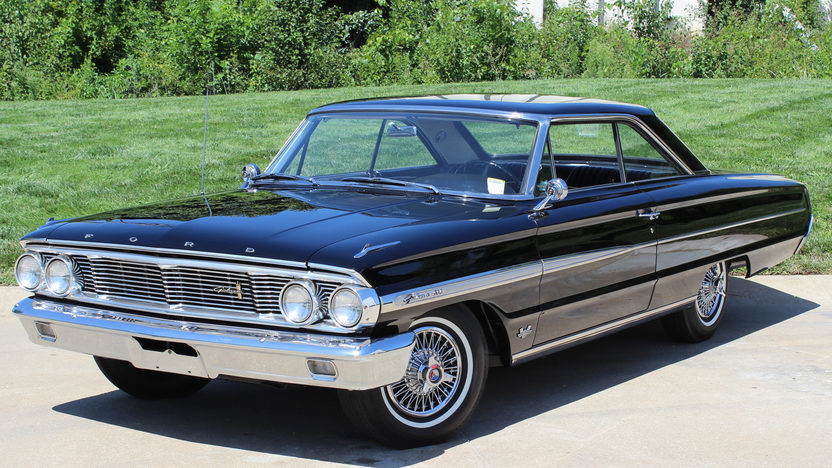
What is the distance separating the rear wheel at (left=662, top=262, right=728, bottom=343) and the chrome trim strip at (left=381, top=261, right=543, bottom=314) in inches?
73.8

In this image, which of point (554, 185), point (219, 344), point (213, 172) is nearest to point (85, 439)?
point (219, 344)

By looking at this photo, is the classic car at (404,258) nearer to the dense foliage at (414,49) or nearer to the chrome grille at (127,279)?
the chrome grille at (127,279)

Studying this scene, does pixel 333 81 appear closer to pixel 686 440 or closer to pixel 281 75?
pixel 281 75

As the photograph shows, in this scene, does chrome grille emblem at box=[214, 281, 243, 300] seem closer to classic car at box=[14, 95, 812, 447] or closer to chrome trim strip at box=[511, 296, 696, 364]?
classic car at box=[14, 95, 812, 447]

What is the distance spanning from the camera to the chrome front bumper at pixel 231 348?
13.3 ft

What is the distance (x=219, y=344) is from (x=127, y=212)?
126cm

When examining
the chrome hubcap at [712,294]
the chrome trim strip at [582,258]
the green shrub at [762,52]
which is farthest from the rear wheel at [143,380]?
the green shrub at [762,52]

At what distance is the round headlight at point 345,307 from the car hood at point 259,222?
0.21 meters

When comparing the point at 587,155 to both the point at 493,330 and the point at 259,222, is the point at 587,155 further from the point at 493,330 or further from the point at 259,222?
the point at 259,222

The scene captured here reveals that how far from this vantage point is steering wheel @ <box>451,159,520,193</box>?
5250 mm

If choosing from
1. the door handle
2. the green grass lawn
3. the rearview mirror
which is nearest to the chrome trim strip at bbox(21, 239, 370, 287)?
the rearview mirror

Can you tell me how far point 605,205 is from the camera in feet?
17.9

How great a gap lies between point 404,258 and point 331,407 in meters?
1.31

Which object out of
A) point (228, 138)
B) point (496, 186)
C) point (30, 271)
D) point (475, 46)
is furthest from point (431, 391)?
point (475, 46)
